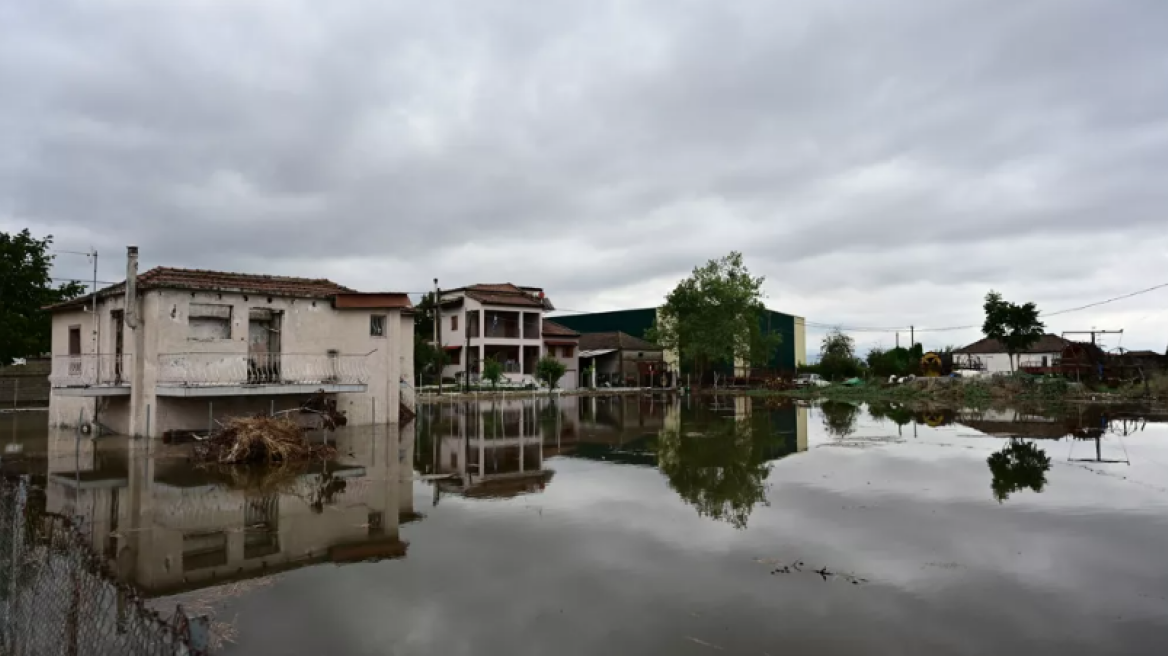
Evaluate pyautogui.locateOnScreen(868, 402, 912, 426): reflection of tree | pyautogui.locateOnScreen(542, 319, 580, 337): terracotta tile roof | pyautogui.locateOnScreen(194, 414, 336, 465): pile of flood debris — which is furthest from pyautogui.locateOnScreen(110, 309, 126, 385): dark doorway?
pyautogui.locateOnScreen(542, 319, 580, 337): terracotta tile roof

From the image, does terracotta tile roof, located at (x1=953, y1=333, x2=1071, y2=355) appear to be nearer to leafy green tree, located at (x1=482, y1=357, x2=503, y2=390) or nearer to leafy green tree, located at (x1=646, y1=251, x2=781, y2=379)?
leafy green tree, located at (x1=646, y1=251, x2=781, y2=379)

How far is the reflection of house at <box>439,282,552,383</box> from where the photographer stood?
47969 millimetres

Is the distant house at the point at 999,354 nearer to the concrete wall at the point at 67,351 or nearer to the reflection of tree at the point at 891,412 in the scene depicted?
the reflection of tree at the point at 891,412

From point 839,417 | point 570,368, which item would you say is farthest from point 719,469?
point 570,368

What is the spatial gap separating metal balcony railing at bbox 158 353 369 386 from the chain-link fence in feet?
33.7

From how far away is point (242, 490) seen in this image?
11.8 m

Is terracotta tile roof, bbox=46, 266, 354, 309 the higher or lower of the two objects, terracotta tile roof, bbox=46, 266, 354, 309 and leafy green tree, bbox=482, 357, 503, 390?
the higher

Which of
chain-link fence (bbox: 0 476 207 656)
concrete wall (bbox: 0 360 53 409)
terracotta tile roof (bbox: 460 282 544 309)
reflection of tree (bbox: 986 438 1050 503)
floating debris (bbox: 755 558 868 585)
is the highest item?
terracotta tile roof (bbox: 460 282 544 309)

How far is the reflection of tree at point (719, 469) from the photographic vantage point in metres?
10.4

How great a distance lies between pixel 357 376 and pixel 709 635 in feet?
61.1

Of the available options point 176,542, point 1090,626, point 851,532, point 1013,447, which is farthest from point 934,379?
point 176,542

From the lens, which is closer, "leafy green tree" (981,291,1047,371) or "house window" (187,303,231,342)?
"house window" (187,303,231,342)

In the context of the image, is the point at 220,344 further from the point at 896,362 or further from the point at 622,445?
the point at 896,362

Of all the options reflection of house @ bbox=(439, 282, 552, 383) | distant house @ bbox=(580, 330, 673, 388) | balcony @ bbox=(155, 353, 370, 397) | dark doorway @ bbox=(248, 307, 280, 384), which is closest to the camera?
balcony @ bbox=(155, 353, 370, 397)
